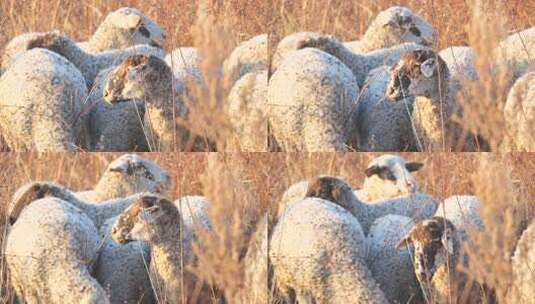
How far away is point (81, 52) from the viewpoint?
901 cm

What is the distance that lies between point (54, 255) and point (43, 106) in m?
0.80

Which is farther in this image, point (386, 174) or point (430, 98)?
point (386, 174)

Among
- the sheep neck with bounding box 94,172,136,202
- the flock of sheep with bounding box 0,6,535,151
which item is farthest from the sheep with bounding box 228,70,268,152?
the sheep neck with bounding box 94,172,136,202

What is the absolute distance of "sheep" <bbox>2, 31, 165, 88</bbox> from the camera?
29.3 ft

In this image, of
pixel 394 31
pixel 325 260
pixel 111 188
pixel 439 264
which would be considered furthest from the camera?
pixel 394 31

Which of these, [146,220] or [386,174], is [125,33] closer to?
[146,220]

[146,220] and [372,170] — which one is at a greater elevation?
[372,170]

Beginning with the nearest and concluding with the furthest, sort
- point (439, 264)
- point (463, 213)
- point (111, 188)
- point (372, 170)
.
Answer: point (439, 264), point (463, 213), point (372, 170), point (111, 188)

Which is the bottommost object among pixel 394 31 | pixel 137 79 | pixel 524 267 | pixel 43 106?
pixel 524 267

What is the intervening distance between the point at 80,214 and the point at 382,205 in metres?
1.59

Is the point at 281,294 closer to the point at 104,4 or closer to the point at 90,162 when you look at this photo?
the point at 90,162

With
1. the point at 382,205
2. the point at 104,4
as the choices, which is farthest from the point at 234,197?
the point at 104,4

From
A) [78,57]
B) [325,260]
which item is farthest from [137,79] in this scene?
[325,260]

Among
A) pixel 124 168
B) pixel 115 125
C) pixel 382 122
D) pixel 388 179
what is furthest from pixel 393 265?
pixel 115 125
